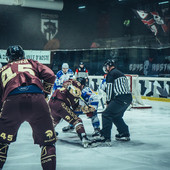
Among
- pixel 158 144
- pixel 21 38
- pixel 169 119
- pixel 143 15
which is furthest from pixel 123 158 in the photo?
pixel 21 38

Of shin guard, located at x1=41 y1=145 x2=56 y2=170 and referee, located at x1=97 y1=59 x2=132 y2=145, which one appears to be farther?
referee, located at x1=97 y1=59 x2=132 y2=145

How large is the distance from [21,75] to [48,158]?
86 centimetres

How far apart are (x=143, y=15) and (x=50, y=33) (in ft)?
27.8

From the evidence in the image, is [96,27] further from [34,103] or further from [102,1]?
[34,103]

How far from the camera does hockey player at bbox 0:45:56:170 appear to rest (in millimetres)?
3227

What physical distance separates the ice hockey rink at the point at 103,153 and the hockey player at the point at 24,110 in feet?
3.33

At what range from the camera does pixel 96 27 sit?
27.6 meters

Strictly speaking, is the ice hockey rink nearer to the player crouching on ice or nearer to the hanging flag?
the player crouching on ice

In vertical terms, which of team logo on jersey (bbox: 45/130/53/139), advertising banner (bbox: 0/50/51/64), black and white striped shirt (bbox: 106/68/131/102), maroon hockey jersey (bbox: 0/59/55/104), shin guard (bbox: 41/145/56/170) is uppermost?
advertising banner (bbox: 0/50/51/64)

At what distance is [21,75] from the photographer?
3293 mm

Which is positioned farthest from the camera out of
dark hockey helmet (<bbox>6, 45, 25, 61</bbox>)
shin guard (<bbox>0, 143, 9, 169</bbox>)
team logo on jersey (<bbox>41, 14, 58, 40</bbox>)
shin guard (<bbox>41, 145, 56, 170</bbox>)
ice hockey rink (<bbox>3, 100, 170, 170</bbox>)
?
team logo on jersey (<bbox>41, 14, 58, 40</bbox>)

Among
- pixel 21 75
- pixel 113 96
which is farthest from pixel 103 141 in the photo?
pixel 21 75

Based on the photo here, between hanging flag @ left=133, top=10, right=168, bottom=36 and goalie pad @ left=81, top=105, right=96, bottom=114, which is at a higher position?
hanging flag @ left=133, top=10, right=168, bottom=36

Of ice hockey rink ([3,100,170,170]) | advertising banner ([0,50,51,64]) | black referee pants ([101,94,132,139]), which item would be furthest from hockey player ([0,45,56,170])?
advertising banner ([0,50,51,64])
